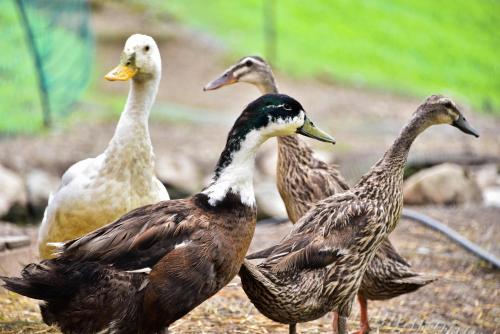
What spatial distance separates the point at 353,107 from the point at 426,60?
3490 millimetres

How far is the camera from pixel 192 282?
3.99 meters

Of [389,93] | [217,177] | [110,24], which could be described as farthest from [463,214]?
[110,24]

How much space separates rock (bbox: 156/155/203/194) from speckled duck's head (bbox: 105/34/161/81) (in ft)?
15.1

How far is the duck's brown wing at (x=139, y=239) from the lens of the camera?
404 cm

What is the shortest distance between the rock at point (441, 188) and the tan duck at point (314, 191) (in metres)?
3.54

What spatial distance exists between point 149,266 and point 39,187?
6.05 metres

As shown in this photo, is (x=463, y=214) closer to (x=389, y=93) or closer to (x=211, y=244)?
(x=211, y=244)

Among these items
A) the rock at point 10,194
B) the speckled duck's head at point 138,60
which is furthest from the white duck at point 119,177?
the rock at point 10,194

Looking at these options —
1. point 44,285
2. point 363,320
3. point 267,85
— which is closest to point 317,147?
point 267,85

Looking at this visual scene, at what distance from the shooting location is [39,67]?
12078mm

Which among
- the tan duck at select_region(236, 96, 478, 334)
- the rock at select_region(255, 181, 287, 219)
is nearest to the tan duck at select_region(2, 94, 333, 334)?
the tan duck at select_region(236, 96, 478, 334)

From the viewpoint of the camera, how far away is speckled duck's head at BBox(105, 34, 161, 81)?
17.2 ft

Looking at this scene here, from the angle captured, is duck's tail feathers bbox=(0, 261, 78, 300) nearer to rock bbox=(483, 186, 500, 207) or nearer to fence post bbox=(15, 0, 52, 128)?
rock bbox=(483, 186, 500, 207)

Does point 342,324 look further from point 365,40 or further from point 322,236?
point 365,40
